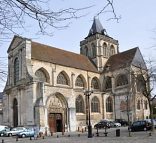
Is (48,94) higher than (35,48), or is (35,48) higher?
(35,48)

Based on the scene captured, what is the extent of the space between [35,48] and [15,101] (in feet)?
30.5

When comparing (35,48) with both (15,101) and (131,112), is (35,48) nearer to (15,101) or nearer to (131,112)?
(15,101)

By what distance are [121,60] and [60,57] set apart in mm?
13092

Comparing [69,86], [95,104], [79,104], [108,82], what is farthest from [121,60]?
[79,104]

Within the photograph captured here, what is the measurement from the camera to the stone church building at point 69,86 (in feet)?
152

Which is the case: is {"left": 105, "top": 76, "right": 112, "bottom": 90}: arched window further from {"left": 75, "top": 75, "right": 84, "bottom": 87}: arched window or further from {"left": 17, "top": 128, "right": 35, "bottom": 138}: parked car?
{"left": 17, "top": 128, "right": 35, "bottom": 138}: parked car

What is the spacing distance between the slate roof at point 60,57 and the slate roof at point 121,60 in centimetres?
357

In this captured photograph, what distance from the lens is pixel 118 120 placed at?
186 ft

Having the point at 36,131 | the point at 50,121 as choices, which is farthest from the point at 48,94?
the point at 36,131

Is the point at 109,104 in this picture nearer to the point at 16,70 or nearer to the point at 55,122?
the point at 55,122

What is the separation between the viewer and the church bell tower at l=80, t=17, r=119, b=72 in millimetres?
66062

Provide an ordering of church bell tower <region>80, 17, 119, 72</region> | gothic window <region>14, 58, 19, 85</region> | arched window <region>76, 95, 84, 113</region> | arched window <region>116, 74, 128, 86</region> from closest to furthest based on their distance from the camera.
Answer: gothic window <region>14, 58, 19, 85</region> → arched window <region>76, 95, 84, 113</region> → arched window <region>116, 74, 128, 86</region> → church bell tower <region>80, 17, 119, 72</region>

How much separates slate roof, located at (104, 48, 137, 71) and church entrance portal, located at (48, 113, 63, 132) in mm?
17969

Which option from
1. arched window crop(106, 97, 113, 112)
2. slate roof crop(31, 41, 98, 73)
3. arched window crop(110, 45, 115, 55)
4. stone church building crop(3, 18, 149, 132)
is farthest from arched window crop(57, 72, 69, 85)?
arched window crop(110, 45, 115, 55)
